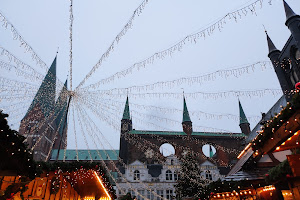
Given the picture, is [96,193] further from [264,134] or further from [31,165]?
[264,134]

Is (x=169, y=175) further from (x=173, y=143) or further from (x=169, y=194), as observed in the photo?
(x=173, y=143)

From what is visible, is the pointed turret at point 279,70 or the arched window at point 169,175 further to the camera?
the arched window at point 169,175

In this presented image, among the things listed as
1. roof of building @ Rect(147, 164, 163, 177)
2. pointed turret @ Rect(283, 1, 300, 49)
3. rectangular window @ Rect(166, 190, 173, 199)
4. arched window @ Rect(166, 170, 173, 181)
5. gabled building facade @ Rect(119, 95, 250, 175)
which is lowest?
rectangular window @ Rect(166, 190, 173, 199)

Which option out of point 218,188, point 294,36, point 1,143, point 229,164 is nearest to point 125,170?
point 229,164

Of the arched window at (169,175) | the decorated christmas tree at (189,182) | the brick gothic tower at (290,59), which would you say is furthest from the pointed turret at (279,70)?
the arched window at (169,175)

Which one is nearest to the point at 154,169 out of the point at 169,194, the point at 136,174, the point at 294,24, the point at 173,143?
the point at 136,174

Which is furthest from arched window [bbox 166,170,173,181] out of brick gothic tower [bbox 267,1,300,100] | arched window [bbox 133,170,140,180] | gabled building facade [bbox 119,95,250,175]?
brick gothic tower [bbox 267,1,300,100]

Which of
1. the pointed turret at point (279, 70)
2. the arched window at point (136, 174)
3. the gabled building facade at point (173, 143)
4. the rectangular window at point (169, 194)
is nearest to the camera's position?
the pointed turret at point (279, 70)

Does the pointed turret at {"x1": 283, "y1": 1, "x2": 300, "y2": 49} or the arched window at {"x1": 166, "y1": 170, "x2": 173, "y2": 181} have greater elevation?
the pointed turret at {"x1": 283, "y1": 1, "x2": 300, "y2": 49}

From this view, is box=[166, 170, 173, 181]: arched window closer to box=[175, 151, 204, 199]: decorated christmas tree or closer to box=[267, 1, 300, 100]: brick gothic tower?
box=[175, 151, 204, 199]: decorated christmas tree

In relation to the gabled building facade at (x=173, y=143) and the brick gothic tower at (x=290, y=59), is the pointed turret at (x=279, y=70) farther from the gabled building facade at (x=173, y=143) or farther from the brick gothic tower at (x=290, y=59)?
the gabled building facade at (x=173, y=143)

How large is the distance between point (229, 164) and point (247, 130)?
318 inches

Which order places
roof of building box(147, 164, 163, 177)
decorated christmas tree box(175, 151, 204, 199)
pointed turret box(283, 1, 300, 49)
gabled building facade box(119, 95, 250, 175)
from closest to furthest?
pointed turret box(283, 1, 300, 49) < decorated christmas tree box(175, 151, 204, 199) < roof of building box(147, 164, 163, 177) < gabled building facade box(119, 95, 250, 175)

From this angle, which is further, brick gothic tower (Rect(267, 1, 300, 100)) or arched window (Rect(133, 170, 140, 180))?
arched window (Rect(133, 170, 140, 180))
